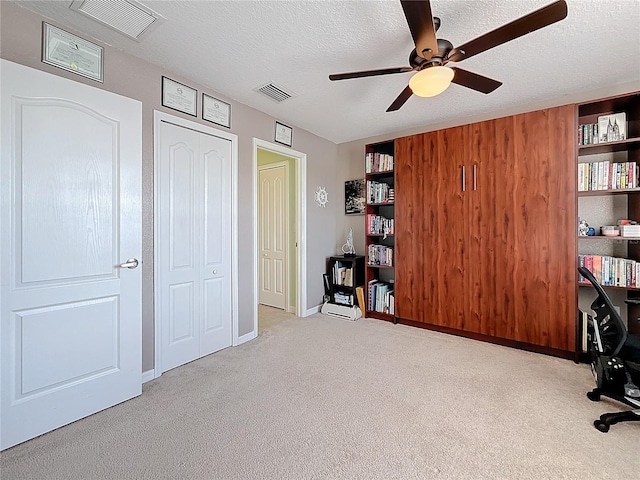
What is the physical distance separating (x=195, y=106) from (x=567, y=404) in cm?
365

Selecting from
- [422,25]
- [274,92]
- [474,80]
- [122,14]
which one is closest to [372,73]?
[422,25]

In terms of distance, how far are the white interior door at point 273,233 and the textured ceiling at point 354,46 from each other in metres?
1.40

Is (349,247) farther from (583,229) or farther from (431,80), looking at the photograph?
(431,80)

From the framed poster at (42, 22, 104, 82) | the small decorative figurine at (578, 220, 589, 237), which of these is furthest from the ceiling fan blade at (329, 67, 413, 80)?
the small decorative figurine at (578, 220, 589, 237)

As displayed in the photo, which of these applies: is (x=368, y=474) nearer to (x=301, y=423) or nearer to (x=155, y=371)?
(x=301, y=423)

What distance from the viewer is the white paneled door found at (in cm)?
248

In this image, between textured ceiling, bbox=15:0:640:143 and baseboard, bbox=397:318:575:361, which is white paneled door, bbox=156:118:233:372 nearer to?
textured ceiling, bbox=15:0:640:143

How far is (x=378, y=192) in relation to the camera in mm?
3984

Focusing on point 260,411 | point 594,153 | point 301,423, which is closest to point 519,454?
point 301,423

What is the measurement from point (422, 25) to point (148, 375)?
9.73 ft

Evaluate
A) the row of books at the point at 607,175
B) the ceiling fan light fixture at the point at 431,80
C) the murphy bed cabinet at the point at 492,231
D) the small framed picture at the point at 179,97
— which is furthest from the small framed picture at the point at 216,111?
the row of books at the point at 607,175

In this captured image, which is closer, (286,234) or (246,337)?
(246,337)

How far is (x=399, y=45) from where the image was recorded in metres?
2.11

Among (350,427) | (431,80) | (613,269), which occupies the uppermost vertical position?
(431,80)
